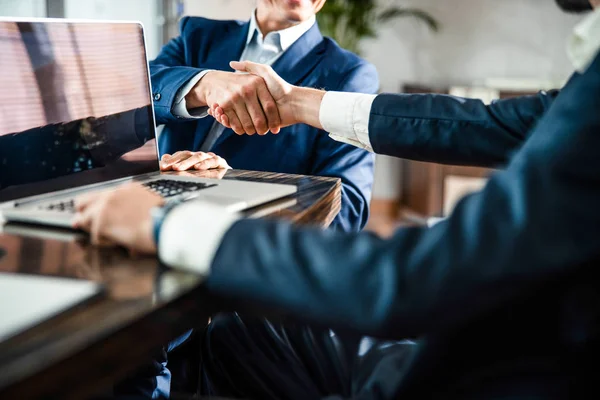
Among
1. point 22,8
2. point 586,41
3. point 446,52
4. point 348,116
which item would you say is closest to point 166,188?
point 348,116

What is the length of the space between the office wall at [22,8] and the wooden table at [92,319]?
146 cm

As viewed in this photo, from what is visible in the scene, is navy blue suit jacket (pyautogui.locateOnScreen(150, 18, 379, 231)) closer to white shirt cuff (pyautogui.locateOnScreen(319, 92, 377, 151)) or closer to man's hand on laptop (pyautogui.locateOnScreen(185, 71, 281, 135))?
man's hand on laptop (pyautogui.locateOnScreen(185, 71, 281, 135))

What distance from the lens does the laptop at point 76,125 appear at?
81cm

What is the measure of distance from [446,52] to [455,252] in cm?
381

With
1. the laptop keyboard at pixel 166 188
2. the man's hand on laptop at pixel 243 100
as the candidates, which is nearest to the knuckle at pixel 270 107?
the man's hand on laptop at pixel 243 100

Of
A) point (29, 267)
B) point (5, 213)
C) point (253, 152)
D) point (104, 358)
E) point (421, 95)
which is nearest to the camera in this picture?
point (104, 358)

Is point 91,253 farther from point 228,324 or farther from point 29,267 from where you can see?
point 228,324

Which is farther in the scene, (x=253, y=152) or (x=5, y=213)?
(x=253, y=152)

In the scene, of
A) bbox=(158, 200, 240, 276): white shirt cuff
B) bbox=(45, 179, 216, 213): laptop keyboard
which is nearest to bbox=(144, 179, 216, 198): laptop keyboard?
bbox=(45, 179, 216, 213): laptop keyboard

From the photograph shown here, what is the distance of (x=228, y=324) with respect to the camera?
Result: 0.93 metres

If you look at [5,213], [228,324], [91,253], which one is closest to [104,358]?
[91,253]

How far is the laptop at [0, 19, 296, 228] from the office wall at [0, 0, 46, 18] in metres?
1.12

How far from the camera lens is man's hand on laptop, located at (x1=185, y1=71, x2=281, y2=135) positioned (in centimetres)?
124

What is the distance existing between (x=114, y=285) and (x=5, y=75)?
0.42 metres
